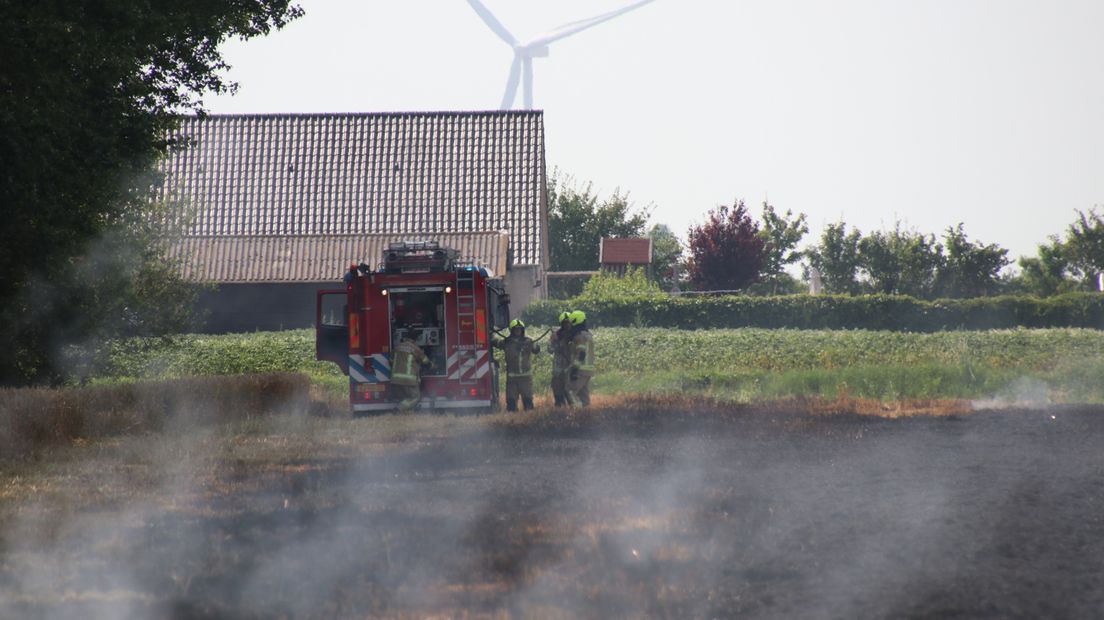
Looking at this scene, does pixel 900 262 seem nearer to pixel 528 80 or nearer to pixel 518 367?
pixel 528 80

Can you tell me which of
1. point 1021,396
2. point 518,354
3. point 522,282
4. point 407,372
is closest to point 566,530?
→ point 407,372

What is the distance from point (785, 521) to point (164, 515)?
447 centimetres

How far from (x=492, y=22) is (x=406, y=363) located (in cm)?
5580

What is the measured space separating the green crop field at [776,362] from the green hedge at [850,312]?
2.10 meters

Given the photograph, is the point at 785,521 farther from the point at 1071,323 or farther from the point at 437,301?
the point at 1071,323

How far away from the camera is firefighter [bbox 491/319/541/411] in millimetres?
21312

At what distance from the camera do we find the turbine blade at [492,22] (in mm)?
73550

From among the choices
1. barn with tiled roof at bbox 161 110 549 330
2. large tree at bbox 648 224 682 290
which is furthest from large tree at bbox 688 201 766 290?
barn with tiled roof at bbox 161 110 549 330

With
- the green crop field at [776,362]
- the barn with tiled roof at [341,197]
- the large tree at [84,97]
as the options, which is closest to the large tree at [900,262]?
the barn with tiled roof at [341,197]

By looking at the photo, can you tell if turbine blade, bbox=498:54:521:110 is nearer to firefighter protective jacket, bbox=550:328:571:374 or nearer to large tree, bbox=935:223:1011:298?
large tree, bbox=935:223:1011:298

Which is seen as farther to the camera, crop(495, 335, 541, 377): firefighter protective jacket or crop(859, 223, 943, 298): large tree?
crop(859, 223, 943, 298): large tree

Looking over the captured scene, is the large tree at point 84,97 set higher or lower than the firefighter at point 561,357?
higher

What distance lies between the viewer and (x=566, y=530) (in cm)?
920

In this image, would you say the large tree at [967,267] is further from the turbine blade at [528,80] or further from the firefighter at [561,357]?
the firefighter at [561,357]
